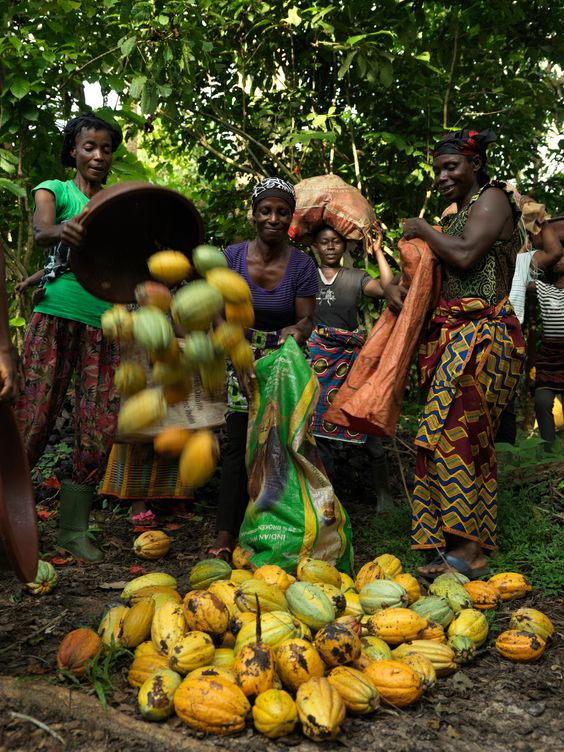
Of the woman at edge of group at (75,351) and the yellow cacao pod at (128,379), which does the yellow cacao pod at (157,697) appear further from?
the woman at edge of group at (75,351)

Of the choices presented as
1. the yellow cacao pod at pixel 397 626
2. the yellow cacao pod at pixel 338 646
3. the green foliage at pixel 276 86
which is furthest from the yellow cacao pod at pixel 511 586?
the green foliage at pixel 276 86

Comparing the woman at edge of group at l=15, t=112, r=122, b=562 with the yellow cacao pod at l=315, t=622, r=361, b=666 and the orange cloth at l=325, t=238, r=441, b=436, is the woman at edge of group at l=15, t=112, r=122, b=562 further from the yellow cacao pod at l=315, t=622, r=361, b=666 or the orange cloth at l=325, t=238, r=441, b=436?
the yellow cacao pod at l=315, t=622, r=361, b=666

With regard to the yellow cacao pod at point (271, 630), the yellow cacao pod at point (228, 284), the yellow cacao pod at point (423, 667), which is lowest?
the yellow cacao pod at point (423, 667)

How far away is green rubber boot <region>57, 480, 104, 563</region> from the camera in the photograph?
12.2ft

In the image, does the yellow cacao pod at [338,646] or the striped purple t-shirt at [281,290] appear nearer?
the yellow cacao pod at [338,646]

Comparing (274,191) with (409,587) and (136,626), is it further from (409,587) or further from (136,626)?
(136,626)

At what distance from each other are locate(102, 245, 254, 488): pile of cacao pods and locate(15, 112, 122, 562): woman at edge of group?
952 mm

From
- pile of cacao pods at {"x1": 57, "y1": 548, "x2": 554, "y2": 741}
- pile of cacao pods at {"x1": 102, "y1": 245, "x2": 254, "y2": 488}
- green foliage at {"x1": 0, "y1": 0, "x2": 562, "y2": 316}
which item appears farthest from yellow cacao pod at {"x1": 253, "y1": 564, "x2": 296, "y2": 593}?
green foliage at {"x1": 0, "y1": 0, "x2": 562, "y2": 316}

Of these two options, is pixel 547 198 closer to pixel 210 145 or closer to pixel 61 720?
pixel 210 145

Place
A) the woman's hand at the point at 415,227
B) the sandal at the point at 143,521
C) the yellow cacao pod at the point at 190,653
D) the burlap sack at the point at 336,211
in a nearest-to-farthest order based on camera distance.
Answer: the yellow cacao pod at the point at 190,653
the woman's hand at the point at 415,227
the sandal at the point at 143,521
the burlap sack at the point at 336,211

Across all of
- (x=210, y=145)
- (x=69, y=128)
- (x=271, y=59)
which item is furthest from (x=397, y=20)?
(x=69, y=128)

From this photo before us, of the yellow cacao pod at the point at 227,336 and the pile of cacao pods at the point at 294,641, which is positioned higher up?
the yellow cacao pod at the point at 227,336

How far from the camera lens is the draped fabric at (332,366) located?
15.0 feet

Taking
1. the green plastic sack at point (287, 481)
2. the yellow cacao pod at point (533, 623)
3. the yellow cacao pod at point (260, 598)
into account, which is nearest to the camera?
the yellow cacao pod at point (260, 598)
